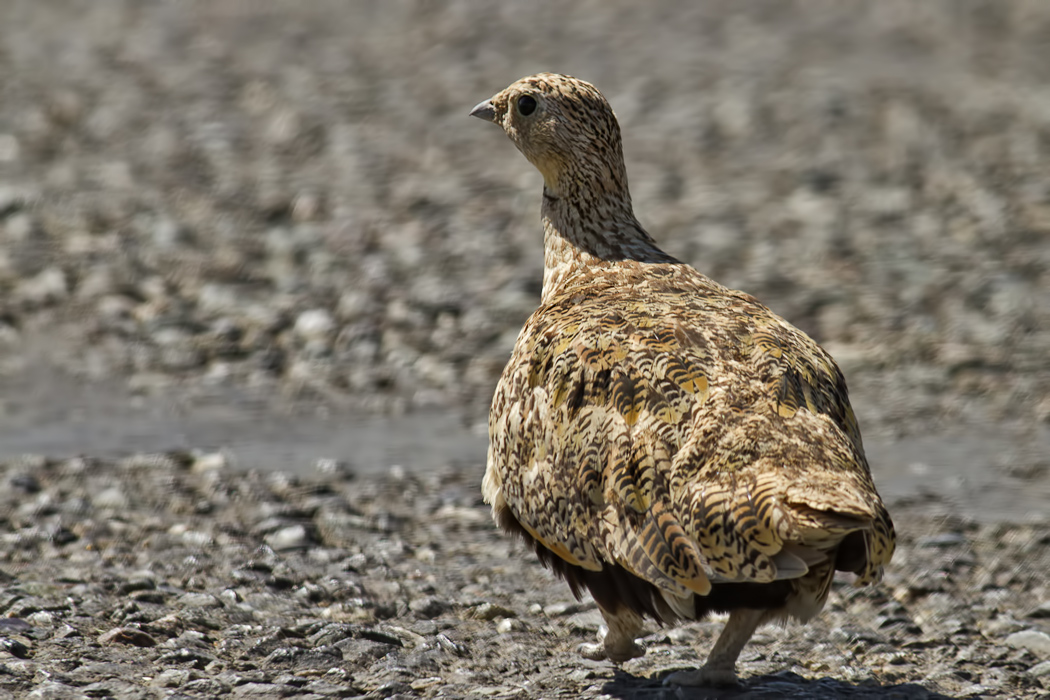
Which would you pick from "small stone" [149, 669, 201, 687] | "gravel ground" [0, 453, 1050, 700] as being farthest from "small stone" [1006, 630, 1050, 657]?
"small stone" [149, 669, 201, 687]

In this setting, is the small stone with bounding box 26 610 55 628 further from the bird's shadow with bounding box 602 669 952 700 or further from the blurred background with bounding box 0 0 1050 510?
the blurred background with bounding box 0 0 1050 510

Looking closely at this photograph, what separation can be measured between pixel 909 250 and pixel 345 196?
17.1 ft

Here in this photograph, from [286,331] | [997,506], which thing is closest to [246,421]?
[286,331]

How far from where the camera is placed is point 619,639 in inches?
232

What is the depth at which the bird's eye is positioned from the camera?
7324 mm

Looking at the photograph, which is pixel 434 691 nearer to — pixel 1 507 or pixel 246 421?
pixel 1 507

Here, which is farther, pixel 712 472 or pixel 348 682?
pixel 348 682

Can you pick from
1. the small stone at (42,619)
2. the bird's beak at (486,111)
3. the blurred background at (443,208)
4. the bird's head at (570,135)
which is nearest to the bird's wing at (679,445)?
the bird's head at (570,135)

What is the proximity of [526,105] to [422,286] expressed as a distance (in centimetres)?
427

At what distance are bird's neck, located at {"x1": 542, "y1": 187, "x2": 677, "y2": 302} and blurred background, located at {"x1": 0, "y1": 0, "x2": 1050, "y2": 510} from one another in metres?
2.31

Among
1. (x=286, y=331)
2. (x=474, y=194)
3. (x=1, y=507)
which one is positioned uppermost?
(x=474, y=194)

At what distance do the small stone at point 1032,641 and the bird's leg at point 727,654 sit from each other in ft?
5.36

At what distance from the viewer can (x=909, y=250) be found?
1201 cm

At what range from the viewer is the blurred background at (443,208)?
9812mm
